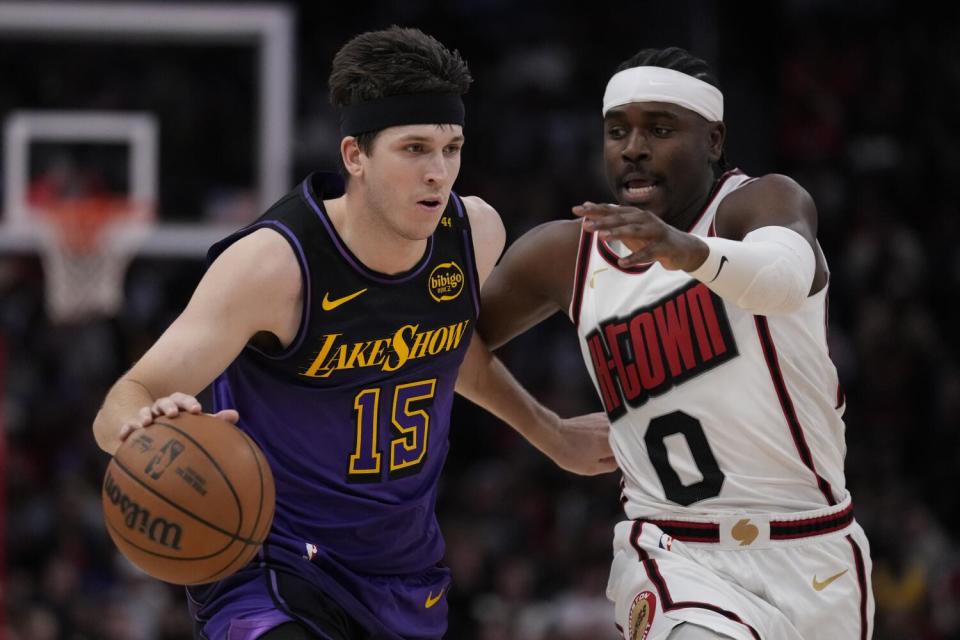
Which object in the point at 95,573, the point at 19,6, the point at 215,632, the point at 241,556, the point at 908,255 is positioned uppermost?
the point at 19,6

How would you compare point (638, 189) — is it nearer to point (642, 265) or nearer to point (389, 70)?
point (642, 265)

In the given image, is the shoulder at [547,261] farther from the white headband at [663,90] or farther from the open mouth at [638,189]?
the white headband at [663,90]

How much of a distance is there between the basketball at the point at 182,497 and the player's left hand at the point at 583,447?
1611 mm

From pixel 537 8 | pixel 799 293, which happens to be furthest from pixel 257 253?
pixel 537 8

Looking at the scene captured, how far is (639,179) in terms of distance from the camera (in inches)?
178

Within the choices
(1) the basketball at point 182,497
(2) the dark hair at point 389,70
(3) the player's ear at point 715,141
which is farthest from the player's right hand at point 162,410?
(3) the player's ear at point 715,141

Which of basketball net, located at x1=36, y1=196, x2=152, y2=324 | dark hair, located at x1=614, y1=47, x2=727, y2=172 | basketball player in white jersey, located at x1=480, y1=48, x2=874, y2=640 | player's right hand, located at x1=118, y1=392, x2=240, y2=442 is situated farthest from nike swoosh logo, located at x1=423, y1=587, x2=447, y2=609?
basketball net, located at x1=36, y1=196, x2=152, y2=324

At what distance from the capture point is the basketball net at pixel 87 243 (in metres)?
9.61

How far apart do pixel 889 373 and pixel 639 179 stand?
8976 mm

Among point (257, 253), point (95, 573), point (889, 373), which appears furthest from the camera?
point (889, 373)

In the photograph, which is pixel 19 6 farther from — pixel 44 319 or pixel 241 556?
pixel 241 556

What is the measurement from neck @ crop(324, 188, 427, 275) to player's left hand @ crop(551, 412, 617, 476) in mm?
1037

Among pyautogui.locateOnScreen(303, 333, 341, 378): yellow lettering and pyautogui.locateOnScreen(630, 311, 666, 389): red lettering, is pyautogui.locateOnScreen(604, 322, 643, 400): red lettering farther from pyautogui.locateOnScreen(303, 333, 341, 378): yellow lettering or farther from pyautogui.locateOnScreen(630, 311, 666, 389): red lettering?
pyautogui.locateOnScreen(303, 333, 341, 378): yellow lettering

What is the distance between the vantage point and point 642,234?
3.83m
